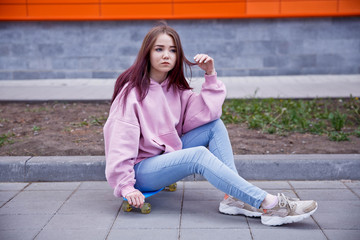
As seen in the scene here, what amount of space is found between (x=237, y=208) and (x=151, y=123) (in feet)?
2.72

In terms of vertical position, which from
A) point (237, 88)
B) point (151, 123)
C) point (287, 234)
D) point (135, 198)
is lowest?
point (287, 234)

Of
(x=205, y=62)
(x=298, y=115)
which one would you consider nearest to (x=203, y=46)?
(x=298, y=115)

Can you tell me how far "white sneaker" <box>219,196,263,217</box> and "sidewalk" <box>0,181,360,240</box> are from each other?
0.04 metres

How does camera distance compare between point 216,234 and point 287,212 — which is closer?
point 216,234

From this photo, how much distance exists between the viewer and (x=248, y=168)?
13.3ft

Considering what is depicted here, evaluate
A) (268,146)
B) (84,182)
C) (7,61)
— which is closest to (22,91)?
(7,61)

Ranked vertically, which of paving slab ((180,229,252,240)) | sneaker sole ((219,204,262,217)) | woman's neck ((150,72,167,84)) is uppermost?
woman's neck ((150,72,167,84))

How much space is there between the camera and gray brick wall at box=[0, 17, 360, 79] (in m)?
10.1

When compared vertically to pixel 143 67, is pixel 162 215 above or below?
below

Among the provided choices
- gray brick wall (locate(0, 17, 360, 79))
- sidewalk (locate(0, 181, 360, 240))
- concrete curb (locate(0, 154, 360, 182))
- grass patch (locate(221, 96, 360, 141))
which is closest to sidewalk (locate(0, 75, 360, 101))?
gray brick wall (locate(0, 17, 360, 79))

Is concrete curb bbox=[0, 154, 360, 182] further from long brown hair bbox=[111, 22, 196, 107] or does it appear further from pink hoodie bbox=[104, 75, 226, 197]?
long brown hair bbox=[111, 22, 196, 107]

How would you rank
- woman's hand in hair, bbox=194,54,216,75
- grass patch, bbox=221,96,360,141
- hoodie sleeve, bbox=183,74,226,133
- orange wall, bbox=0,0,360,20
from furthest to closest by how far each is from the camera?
orange wall, bbox=0,0,360,20
grass patch, bbox=221,96,360,141
hoodie sleeve, bbox=183,74,226,133
woman's hand in hair, bbox=194,54,216,75

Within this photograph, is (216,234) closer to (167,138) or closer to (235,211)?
(235,211)

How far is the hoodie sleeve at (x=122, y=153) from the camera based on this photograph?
309 cm
